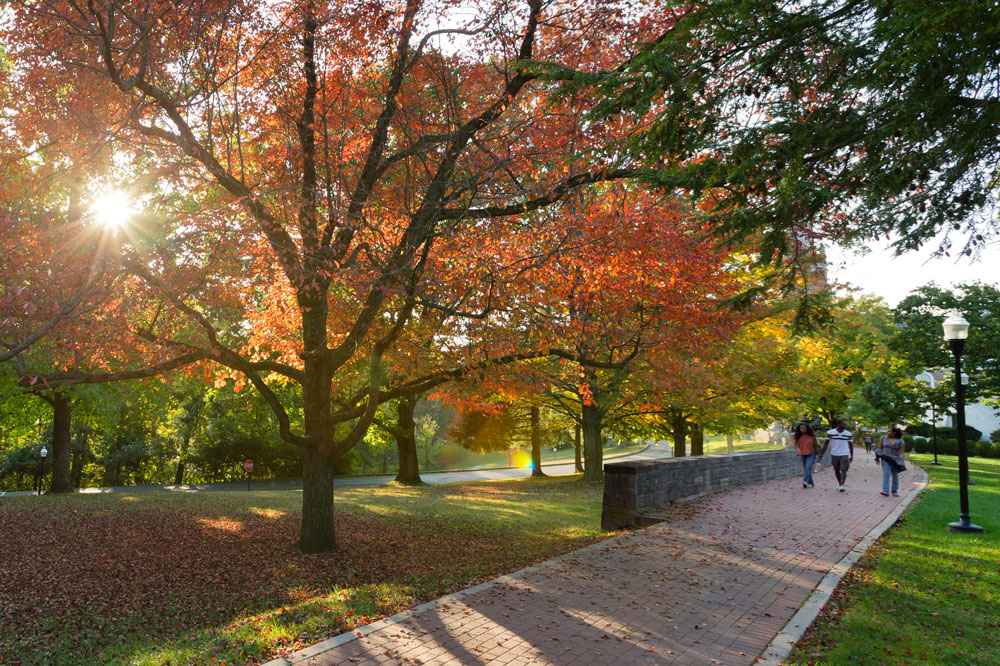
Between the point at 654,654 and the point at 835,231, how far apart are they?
5.00 metres

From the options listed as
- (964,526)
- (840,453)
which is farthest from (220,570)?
(840,453)

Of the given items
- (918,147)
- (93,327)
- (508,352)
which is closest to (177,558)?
(93,327)

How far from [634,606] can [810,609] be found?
1.74m

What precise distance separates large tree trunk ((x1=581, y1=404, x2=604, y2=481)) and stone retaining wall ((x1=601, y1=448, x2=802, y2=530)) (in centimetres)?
543

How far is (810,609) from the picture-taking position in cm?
622

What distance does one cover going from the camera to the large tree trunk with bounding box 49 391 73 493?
21.5 meters

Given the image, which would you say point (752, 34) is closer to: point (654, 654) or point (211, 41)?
point (654, 654)

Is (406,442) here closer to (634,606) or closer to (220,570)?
(220,570)

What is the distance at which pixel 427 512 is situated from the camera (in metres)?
15.1

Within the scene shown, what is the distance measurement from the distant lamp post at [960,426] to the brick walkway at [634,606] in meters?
1.39

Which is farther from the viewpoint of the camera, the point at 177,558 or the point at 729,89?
the point at 177,558

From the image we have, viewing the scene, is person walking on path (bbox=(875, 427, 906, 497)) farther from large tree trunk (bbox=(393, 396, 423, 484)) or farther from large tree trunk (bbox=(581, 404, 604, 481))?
large tree trunk (bbox=(393, 396, 423, 484))

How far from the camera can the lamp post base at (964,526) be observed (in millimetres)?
10047

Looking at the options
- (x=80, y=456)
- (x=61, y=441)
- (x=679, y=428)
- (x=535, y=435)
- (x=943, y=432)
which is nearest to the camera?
(x=61, y=441)
